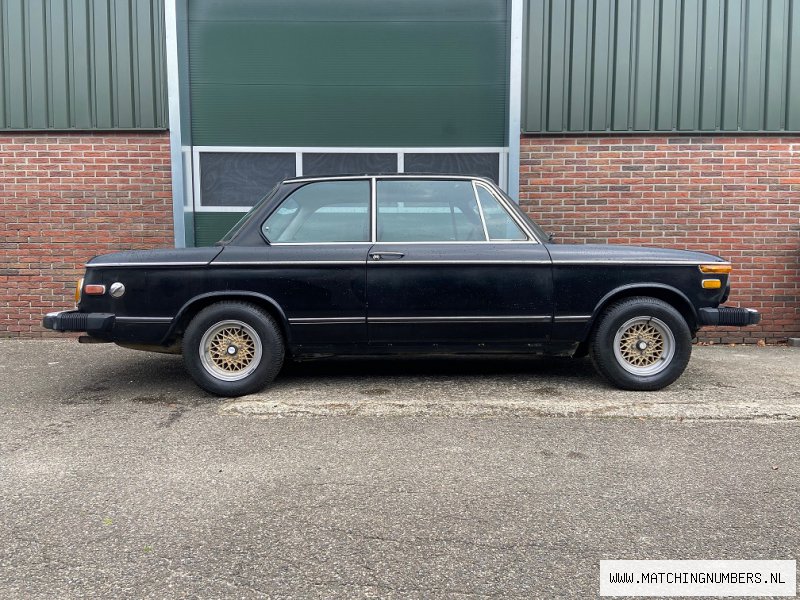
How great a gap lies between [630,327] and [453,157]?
137 inches

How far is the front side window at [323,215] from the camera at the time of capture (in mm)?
4707

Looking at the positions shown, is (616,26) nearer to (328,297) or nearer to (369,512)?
(328,297)

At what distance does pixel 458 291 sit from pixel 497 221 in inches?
25.4

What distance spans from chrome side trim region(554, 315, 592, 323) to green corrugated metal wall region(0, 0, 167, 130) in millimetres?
4980

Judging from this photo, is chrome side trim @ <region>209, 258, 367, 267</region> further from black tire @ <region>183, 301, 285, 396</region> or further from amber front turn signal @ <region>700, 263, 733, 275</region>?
amber front turn signal @ <region>700, 263, 733, 275</region>

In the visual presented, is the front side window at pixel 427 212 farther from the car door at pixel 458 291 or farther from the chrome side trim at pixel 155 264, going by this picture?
the chrome side trim at pixel 155 264

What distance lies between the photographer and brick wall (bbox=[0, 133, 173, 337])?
23.2 ft

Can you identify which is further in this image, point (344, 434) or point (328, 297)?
point (328, 297)

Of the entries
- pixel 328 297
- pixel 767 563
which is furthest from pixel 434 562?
pixel 328 297

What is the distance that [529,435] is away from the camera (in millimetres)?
3785

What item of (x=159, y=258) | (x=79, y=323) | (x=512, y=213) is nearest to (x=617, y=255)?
(x=512, y=213)

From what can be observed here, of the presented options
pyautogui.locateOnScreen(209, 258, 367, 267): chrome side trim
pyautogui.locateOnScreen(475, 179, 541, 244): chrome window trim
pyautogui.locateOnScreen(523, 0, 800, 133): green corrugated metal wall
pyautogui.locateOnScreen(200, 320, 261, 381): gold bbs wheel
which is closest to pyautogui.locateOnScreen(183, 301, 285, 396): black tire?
pyautogui.locateOnScreen(200, 320, 261, 381): gold bbs wheel

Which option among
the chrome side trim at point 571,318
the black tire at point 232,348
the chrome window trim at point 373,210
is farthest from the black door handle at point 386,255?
the chrome side trim at point 571,318

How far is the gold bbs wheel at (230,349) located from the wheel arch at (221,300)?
0.19 meters
